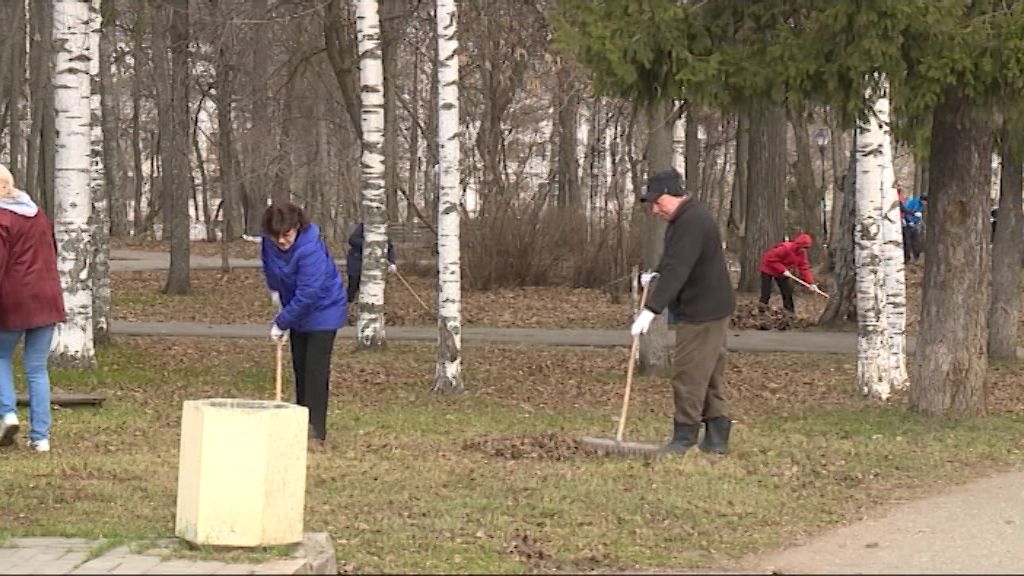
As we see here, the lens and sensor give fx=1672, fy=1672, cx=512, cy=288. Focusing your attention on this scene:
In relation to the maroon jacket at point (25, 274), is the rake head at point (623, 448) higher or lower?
lower

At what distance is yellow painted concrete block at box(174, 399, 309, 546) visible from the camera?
6918 millimetres

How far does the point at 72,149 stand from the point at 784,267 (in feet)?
37.6

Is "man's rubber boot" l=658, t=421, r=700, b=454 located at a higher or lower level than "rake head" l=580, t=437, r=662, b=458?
higher

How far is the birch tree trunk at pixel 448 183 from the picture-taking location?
14.9 meters

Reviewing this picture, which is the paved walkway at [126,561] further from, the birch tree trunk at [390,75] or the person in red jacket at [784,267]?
the person in red jacket at [784,267]

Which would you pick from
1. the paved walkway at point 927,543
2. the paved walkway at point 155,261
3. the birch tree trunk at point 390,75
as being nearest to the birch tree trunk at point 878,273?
the paved walkway at point 927,543

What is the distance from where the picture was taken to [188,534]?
7.02m

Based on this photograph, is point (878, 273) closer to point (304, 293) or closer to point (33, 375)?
point (304, 293)

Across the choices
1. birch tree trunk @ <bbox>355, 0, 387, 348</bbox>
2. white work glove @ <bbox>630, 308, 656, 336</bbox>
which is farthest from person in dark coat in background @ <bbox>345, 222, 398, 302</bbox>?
white work glove @ <bbox>630, 308, 656, 336</bbox>

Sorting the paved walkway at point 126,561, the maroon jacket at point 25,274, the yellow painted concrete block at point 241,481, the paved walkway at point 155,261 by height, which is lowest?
the paved walkway at point 126,561

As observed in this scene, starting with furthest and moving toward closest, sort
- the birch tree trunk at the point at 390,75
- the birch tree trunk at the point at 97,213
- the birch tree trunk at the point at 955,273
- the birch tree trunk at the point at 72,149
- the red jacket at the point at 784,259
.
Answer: the birch tree trunk at the point at 390,75 → the red jacket at the point at 784,259 → the birch tree trunk at the point at 97,213 → the birch tree trunk at the point at 72,149 → the birch tree trunk at the point at 955,273

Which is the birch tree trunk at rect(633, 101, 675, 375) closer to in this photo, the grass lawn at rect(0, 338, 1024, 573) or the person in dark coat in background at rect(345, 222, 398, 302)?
the grass lawn at rect(0, 338, 1024, 573)

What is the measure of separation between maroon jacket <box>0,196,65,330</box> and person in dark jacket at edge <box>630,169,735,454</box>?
3704 mm

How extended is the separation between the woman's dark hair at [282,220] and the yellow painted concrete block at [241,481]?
3.76 m
